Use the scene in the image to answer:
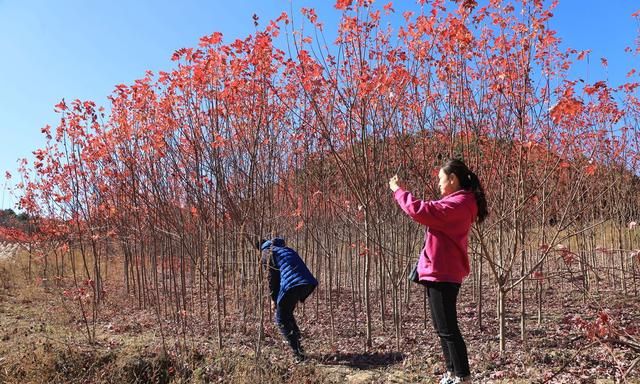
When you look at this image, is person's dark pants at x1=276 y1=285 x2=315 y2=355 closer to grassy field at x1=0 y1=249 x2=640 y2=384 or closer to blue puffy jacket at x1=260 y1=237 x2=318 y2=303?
blue puffy jacket at x1=260 y1=237 x2=318 y2=303

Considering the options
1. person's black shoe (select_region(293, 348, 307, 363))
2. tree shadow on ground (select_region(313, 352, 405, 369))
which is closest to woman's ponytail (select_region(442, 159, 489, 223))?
tree shadow on ground (select_region(313, 352, 405, 369))

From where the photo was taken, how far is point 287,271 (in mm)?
4402

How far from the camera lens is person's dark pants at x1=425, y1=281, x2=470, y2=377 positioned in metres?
2.97

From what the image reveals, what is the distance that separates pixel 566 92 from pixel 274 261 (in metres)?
2.87

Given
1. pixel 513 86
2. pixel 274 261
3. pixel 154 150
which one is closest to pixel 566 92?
pixel 513 86

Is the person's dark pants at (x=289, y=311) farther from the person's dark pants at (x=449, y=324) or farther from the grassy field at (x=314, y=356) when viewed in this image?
the person's dark pants at (x=449, y=324)

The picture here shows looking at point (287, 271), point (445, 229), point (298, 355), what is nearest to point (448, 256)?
point (445, 229)

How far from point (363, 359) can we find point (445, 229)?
7.42 ft

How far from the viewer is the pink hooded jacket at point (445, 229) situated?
295 centimetres

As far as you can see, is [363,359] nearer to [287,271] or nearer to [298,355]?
A: [298,355]

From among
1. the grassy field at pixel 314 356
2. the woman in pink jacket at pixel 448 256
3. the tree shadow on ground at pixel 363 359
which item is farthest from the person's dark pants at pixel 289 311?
the woman in pink jacket at pixel 448 256

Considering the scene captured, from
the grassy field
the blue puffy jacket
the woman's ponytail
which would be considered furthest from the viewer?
the blue puffy jacket

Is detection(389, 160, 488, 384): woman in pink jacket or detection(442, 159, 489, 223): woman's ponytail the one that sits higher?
detection(442, 159, 489, 223): woman's ponytail

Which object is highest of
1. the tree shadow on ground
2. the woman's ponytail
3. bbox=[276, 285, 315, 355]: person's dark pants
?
the woman's ponytail
